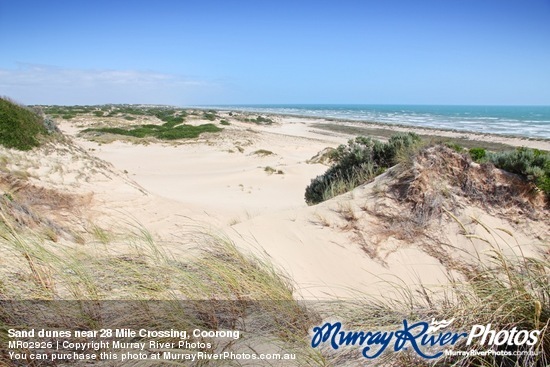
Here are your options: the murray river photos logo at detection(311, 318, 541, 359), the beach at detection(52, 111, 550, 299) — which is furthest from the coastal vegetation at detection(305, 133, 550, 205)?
the murray river photos logo at detection(311, 318, 541, 359)

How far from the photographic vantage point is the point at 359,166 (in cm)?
863

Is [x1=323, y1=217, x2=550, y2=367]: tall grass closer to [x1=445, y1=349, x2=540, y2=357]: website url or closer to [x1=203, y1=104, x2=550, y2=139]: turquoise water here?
[x1=445, y1=349, x2=540, y2=357]: website url

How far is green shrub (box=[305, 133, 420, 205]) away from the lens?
7.83 metres

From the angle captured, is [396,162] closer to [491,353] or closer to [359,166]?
[359,166]

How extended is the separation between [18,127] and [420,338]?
11062mm

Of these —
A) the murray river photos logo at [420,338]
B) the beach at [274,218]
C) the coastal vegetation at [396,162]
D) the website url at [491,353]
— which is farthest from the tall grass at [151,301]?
the coastal vegetation at [396,162]

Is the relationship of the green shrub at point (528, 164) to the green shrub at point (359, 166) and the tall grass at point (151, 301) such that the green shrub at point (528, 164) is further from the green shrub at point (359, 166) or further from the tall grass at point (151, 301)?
the tall grass at point (151, 301)

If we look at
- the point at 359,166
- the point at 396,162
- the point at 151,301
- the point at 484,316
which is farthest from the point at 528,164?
the point at 151,301

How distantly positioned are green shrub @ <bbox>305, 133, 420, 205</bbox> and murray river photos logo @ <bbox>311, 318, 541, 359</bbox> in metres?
5.41

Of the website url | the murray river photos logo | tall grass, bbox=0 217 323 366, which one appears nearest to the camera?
the website url

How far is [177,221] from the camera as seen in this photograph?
825cm

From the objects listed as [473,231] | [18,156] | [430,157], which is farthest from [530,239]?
[18,156]

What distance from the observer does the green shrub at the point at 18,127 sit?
876cm

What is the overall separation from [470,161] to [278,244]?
160 inches
